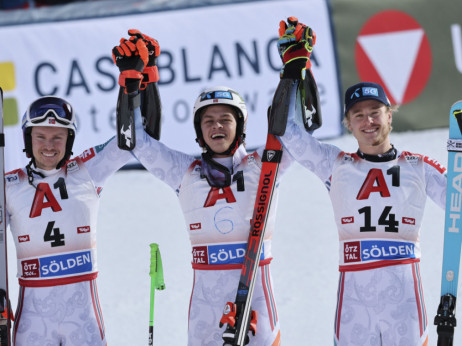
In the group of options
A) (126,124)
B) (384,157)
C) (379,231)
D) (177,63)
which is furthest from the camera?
(177,63)

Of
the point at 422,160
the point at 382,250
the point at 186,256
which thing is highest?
the point at 422,160

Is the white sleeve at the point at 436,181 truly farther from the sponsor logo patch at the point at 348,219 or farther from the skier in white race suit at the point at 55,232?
the skier in white race suit at the point at 55,232

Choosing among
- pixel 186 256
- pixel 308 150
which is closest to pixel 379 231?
pixel 308 150

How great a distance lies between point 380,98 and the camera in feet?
17.7

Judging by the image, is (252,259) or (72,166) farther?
(72,166)

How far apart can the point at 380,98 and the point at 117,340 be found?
3852 millimetres

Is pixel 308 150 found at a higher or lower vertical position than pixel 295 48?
lower

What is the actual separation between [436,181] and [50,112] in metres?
2.51

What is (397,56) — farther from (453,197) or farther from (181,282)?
(453,197)

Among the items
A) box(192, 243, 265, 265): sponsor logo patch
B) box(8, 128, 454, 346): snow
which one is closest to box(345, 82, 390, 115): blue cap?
box(192, 243, 265, 265): sponsor logo patch

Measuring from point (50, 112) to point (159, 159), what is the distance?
0.78 metres

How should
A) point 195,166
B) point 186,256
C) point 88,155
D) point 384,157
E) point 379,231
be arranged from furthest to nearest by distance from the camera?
1. point 186,256
2. point 88,155
3. point 195,166
4. point 384,157
5. point 379,231

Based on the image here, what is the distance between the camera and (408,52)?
10203 millimetres

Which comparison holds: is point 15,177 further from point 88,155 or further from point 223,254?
point 223,254
